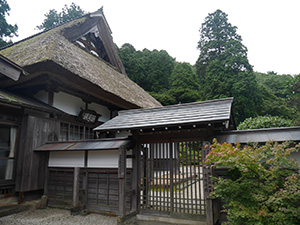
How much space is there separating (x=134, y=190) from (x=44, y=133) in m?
3.70

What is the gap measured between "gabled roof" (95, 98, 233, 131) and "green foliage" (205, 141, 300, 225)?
2.88 ft

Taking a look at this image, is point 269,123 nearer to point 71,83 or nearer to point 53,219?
point 71,83

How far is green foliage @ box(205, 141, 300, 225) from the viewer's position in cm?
304

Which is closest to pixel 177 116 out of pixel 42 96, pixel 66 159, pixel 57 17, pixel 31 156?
pixel 66 159

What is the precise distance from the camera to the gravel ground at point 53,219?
4988mm

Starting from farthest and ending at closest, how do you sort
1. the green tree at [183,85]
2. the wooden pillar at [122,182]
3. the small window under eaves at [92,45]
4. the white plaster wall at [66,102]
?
the green tree at [183,85] → the small window under eaves at [92,45] → the white plaster wall at [66,102] → the wooden pillar at [122,182]

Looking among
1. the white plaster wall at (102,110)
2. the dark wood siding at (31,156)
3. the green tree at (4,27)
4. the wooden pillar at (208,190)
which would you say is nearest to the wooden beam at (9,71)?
the dark wood siding at (31,156)

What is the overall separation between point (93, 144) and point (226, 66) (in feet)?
53.8

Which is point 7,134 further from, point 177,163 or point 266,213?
point 266,213

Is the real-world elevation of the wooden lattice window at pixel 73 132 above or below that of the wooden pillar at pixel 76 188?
above

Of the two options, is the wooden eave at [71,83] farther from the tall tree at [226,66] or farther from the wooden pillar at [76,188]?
the tall tree at [226,66]

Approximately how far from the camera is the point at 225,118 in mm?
4016

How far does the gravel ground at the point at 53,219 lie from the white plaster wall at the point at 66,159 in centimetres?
137

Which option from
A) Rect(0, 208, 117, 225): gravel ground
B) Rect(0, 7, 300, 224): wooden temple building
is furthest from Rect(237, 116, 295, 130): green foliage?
Rect(0, 208, 117, 225): gravel ground
